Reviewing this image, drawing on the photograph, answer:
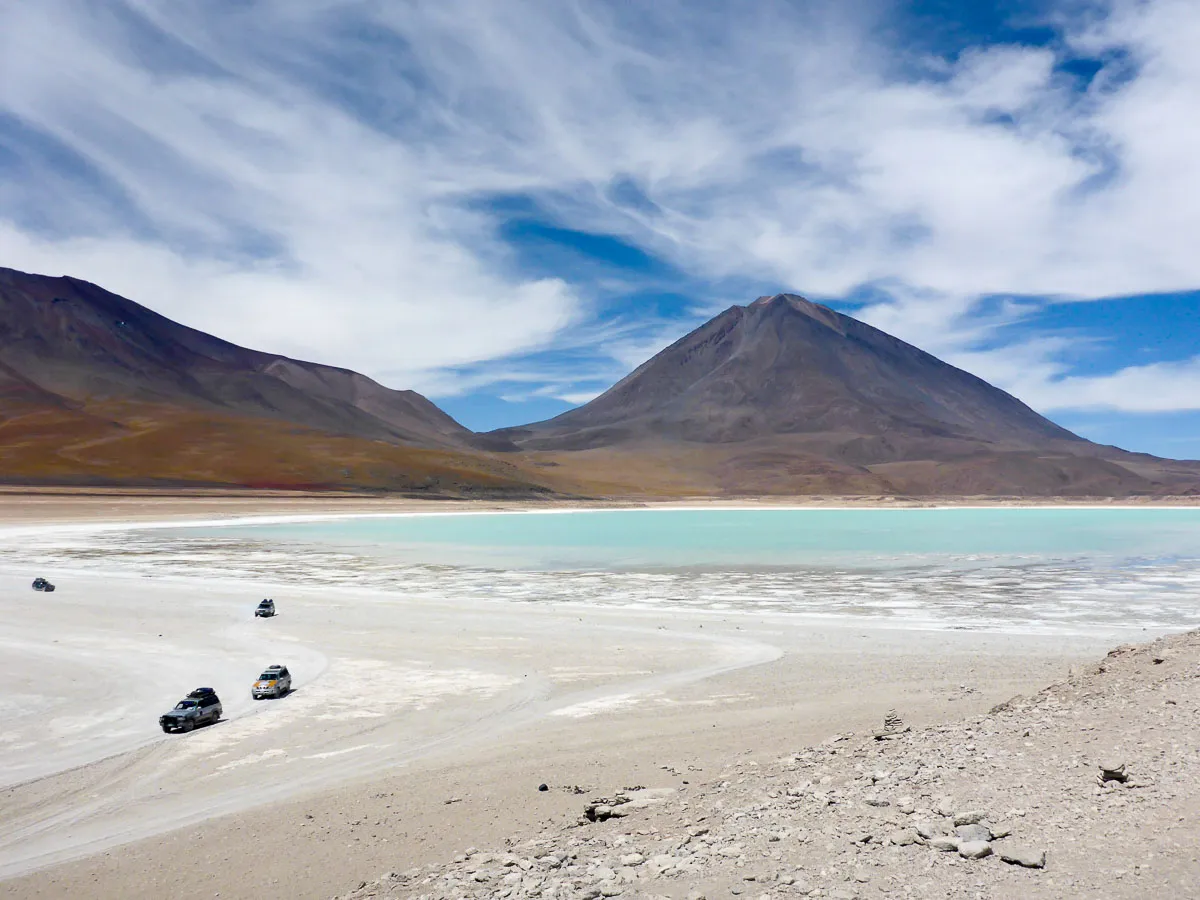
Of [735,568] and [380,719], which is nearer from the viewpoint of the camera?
[380,719]

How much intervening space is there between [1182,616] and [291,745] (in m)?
24.1

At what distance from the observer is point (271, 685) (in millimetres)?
14773

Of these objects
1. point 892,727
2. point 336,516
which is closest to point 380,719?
point 892,727

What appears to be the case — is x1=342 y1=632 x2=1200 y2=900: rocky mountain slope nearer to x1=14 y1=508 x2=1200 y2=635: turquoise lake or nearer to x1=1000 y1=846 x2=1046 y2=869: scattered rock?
x1=1000 y1=846 x2=1046 y2=869: scattered rock

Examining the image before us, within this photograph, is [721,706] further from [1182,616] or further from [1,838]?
[1182,616]

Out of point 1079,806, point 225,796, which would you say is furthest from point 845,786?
point 225,796

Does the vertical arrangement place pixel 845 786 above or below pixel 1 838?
above

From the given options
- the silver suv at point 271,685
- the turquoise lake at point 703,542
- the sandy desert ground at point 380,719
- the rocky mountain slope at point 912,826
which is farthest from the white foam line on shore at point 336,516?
the rocky mountain slope at point 912,826

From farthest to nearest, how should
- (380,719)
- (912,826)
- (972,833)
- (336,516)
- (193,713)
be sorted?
(336,516) → (380,719) → (193,713) → (912,826) → (972,833)

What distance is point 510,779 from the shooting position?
34.1 feet

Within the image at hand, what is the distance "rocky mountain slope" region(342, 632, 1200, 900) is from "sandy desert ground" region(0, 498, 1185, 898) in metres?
1.12

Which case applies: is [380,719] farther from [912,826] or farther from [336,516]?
[336,516]

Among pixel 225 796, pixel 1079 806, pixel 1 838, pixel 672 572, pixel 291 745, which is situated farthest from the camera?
pixel 672 572

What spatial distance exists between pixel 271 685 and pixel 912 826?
11.6 m
